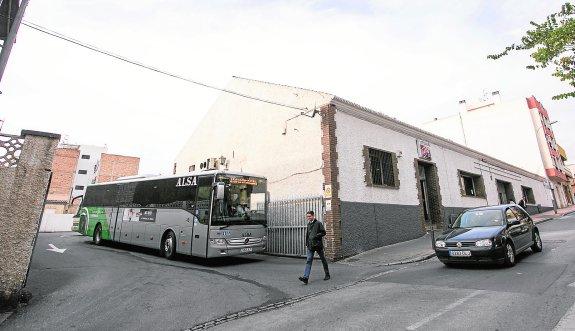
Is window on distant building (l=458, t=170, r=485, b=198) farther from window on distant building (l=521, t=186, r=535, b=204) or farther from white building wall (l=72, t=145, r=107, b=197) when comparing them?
white building wall (l=72, t=145, r=107, b=197)

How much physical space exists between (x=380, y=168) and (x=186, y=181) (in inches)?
319

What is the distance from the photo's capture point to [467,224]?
8.81 metres

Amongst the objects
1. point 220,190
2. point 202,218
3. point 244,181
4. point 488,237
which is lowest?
point 488,237

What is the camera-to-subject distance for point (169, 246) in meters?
11.4

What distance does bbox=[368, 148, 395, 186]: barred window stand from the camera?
1352cm

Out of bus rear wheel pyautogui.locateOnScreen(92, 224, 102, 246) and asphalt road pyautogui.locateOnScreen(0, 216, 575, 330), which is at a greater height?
bus rear wheel pyautogui.locateOnScreen(92, 224, 102, 246)

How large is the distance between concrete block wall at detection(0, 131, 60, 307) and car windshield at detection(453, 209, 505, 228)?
391 inches

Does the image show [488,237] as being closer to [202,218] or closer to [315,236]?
[315,236]

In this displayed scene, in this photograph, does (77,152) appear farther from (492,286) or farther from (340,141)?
(492,286)

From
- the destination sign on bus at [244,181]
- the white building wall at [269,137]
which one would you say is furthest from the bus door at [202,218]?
the white building wall at [269,137]

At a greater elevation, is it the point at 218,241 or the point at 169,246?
the point at 218,241

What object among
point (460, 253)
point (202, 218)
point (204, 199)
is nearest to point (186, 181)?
point (204, 199)

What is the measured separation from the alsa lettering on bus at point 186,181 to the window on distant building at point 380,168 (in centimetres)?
665

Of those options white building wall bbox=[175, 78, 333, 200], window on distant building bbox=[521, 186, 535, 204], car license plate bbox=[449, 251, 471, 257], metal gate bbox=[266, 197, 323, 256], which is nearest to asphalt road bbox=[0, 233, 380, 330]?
metal gate bbox=[266, 197, 323, 256]
